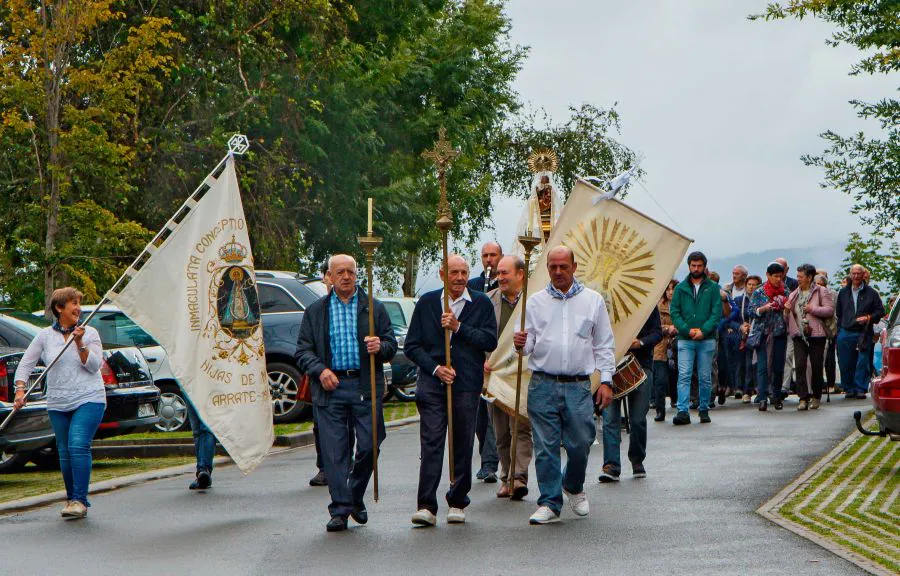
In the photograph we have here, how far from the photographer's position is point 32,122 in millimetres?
21219

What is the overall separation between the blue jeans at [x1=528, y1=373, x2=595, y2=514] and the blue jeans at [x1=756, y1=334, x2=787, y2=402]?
33.7 ft

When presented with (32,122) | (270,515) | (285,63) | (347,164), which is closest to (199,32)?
(285,63)

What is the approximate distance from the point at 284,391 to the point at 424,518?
32.8 feet

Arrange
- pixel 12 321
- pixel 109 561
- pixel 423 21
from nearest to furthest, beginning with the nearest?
1. pixel 109 561
2. pixel 12 321
3. pixel 423 21

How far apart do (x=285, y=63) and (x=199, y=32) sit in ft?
7.78

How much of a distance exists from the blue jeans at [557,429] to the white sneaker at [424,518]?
0.73 meters

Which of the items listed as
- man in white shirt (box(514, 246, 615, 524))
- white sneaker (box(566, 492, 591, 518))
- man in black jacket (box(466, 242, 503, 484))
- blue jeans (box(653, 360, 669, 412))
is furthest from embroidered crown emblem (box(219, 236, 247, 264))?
blue jeans (box(653, 360, 669, 412))

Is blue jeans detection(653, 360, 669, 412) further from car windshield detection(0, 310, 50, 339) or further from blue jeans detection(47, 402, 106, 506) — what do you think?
blue jeans detection(47, 402, 106, 506)

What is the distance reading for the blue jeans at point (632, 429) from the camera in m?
13.2

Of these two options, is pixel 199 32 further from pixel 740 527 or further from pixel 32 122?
pixel 740 527

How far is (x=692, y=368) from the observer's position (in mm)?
18859

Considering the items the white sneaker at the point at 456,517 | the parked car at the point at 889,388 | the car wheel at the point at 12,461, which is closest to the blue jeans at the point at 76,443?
the car wheel at the point at 12,461

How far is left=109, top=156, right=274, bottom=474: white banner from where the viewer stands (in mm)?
12773

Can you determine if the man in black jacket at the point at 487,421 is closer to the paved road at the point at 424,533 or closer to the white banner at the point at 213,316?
the paved road at the point at 424,533
